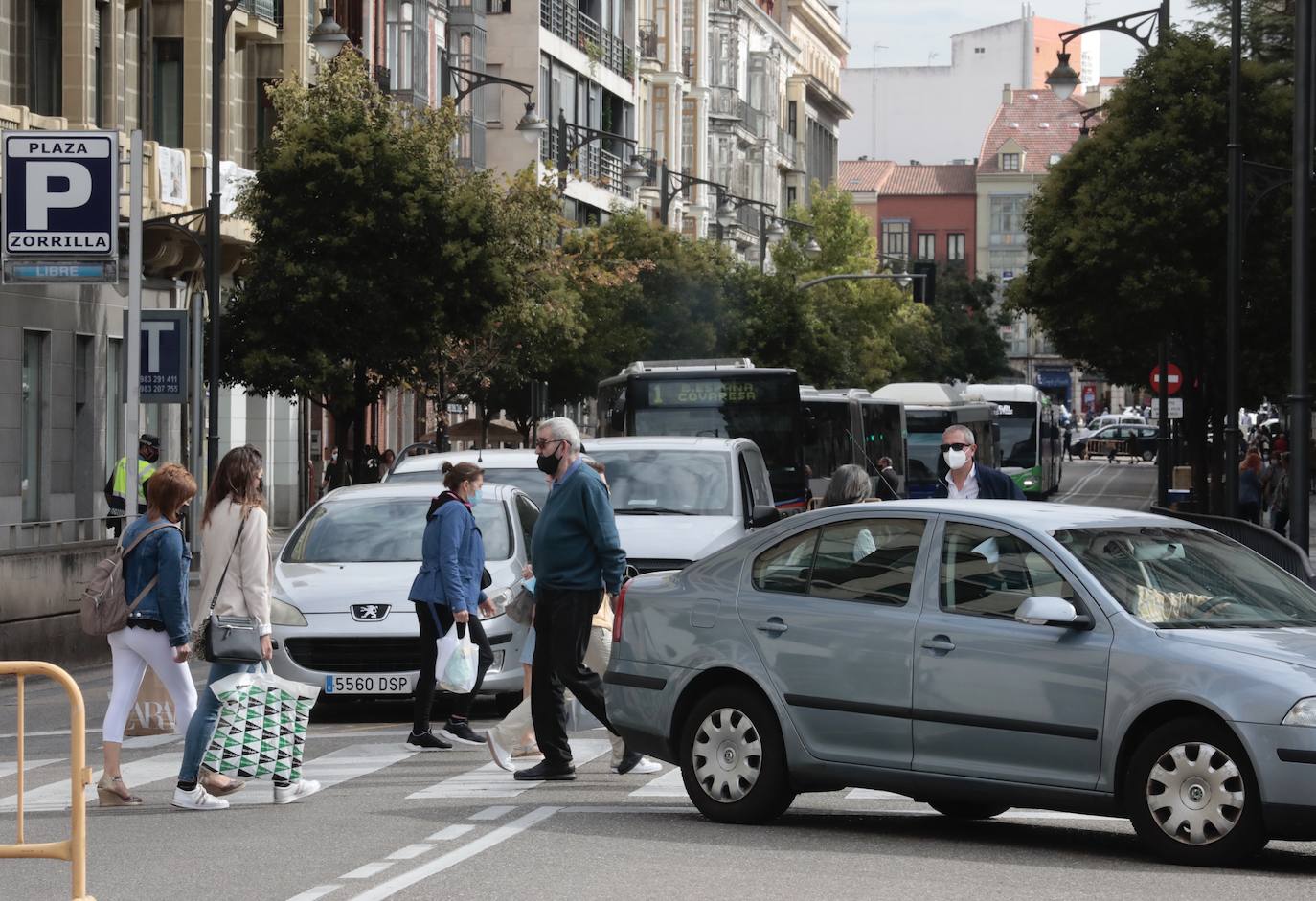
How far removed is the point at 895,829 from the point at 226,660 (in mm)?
3349

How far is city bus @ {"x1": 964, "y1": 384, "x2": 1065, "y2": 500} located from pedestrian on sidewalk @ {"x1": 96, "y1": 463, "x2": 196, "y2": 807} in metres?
56.0

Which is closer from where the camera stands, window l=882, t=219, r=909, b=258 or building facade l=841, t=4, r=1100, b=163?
window l=882, t=219, r=909, b=258

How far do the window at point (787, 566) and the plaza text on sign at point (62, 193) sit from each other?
351 inches

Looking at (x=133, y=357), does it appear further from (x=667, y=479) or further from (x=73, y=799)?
(x=73, y=799)

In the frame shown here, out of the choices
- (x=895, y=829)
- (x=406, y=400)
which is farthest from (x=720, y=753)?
(x=406, y=400)

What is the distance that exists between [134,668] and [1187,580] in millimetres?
5279

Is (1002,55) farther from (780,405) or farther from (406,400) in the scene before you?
(780,405)

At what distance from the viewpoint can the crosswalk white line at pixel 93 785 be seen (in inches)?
488

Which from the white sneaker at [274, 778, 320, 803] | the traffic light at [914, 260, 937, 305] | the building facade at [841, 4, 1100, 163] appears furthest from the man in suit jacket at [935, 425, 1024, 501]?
the building facade at [841, 4, 1100, 163]

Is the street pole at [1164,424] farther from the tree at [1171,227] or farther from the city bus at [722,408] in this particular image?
the city bus at [722,408]

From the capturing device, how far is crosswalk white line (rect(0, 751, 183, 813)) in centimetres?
1241

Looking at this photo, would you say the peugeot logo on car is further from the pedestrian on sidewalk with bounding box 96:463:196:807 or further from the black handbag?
the black handbag

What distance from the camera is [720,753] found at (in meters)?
11.3

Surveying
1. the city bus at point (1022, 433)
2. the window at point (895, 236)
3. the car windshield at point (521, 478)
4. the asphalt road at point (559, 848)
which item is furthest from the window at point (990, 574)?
the window at point (895, 236)
